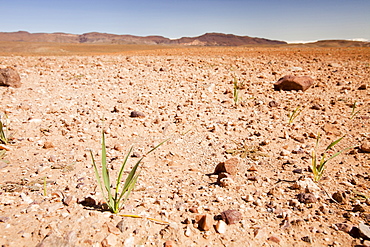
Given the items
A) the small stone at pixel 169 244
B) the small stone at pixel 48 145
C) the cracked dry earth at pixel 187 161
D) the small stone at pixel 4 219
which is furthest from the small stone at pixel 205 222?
the small stone at pixel 48 145

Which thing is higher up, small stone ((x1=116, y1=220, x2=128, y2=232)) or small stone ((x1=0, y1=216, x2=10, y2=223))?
small stone ((x1=0, y1=216, x2=10, y2=223))

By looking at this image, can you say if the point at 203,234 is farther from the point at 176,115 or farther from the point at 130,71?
the point at 130,71

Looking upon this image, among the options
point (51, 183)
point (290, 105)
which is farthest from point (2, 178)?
point (290, 105)

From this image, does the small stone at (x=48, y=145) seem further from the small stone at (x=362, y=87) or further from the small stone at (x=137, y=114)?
the small stone at (x=362, y=87)

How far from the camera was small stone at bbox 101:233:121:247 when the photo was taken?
1306mm

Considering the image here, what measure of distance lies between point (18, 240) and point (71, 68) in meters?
4.58

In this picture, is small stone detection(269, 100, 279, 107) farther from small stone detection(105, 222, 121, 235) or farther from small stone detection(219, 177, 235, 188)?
small stone detection(105, 222, 121, 235)

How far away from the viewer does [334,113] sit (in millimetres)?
3117

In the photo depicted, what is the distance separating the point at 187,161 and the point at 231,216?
0.85 metres

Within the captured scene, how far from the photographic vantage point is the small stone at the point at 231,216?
1.47 meters

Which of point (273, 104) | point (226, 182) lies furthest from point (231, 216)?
point (273, 104)

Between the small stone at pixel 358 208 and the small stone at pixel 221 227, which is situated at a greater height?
the small stone at pixel 358 208

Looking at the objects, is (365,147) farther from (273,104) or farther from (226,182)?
(273,104)

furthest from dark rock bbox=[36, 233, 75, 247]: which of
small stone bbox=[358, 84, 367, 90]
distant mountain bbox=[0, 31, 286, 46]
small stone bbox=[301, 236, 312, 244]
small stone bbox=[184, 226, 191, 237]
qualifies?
distant mountain bbox=[0, 31, 286, 46]
